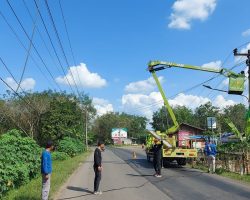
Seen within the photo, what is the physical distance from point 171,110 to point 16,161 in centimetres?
1605

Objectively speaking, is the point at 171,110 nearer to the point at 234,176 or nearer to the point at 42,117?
the point at 234,176

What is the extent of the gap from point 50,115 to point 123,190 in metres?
44.6

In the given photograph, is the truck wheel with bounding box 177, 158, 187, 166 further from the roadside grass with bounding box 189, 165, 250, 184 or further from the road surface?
the road surface

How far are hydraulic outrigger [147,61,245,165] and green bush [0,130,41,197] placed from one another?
889 cm

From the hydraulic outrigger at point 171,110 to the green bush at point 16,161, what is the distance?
8.89 meters

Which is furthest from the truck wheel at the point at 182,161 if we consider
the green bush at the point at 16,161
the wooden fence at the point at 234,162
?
the green bush at the point at 16,161

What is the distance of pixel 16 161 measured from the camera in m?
15.2

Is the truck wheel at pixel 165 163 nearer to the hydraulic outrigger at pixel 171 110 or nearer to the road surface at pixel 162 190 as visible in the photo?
the hydraulic outrigger at pixel 171 110

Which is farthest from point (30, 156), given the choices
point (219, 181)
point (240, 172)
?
point (240, 172)

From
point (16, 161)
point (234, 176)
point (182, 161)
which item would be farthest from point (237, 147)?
point (16, 161)

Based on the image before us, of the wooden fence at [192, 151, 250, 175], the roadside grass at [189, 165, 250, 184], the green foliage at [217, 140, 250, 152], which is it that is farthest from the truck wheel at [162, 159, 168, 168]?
the roadside grass at [189, 165, 250, 184]

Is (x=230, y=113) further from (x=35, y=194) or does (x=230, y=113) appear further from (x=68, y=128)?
(x=35, y=194)

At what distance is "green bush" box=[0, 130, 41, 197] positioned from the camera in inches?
498

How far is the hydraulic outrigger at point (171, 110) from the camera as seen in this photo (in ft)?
84.7
